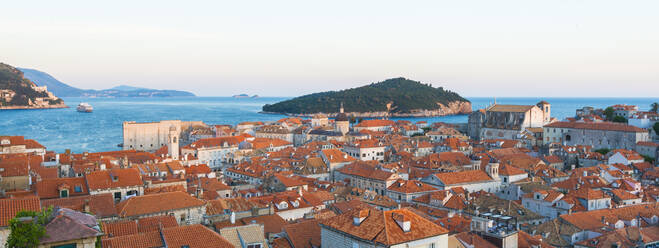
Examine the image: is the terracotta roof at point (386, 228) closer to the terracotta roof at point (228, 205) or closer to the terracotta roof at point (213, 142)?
the terracotta roof at point (228, 205)

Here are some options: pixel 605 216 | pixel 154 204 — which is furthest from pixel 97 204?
pixel 605 216

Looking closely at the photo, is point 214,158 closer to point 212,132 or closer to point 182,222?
point 212,132

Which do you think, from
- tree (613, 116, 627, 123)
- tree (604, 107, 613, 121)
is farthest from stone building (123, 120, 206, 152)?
tree (604, 107, 613, 121)

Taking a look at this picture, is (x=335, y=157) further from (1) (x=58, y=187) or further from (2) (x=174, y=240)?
(2) (x=174, y=240)

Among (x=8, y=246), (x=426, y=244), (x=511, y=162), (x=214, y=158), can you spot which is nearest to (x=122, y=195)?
(x=8, y=246)

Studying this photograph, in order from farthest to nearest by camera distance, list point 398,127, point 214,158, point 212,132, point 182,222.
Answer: point 398,127 → point 212,132 → point 214,158 → point 182,222

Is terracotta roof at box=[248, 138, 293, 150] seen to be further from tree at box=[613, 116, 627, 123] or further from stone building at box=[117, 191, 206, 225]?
tree at box=[613, 116, 627, 123]
